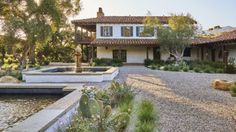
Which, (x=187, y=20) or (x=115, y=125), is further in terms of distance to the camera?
(x=187, y=20)

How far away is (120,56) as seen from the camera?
41938 mm

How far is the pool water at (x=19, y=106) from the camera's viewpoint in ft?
30.1

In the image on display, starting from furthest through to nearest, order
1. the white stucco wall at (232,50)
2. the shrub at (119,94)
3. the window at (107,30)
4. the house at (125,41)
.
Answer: the window at (107,30), the house at (125,41), the white stucco wall at (232,50), the shrub at (119,94)

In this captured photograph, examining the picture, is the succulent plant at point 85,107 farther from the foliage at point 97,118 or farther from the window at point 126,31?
the window at point 126,31

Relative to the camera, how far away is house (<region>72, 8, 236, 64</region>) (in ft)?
131

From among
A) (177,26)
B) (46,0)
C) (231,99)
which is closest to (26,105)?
(231,99)

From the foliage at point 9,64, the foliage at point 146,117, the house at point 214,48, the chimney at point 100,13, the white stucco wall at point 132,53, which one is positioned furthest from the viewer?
the chimney at point 100,13

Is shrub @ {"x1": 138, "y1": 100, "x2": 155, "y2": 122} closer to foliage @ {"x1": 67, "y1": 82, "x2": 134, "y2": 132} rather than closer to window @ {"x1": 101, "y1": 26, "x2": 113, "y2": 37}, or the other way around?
foliage @ {"x1": 67, "y1": 82, "x2": 134, "y2": 132}

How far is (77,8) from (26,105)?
2381cm

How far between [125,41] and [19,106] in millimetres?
29116

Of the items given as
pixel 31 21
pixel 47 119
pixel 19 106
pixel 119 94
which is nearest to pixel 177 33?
pixel 31 21

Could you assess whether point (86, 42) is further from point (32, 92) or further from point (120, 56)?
point (32, 92)

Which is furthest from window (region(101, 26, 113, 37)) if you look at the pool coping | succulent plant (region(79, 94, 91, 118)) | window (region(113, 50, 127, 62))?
succulent plant (region(79, 94, 91, 118))

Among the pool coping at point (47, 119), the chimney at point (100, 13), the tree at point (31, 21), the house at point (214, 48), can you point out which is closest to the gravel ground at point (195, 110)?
the pool coping at point (47, 119)
